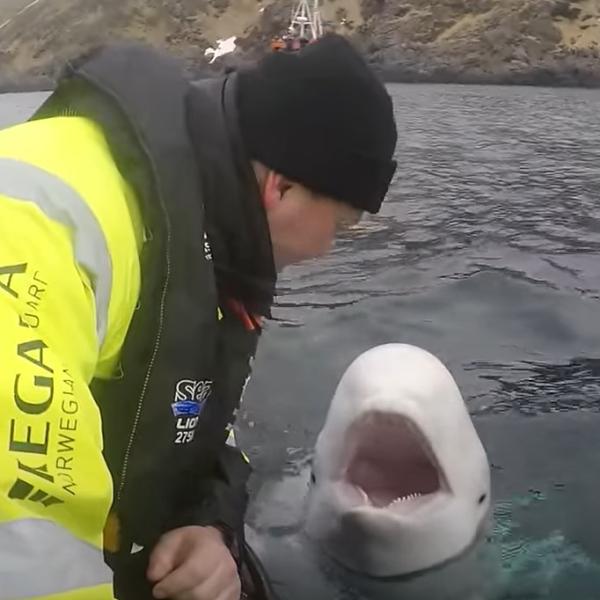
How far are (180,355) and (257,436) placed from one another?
3.09 meters

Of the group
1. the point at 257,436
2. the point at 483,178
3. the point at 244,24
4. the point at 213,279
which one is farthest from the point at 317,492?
the point at 244,24

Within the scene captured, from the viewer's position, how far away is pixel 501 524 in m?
4.29

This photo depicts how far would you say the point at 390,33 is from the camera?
41.7 metres

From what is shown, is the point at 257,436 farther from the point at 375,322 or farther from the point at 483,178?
the point at 483,178

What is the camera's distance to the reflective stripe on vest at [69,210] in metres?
1.89

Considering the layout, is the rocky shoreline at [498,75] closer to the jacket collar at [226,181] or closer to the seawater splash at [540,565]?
the seawater splash at [540,565]

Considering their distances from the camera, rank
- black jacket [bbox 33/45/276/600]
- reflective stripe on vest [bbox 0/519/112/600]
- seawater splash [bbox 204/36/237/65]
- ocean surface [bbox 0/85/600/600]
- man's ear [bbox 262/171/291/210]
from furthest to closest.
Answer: seawater splash [bbox 204/36/237/65] < ocean surface [bbox 0/85/600/600] < man's ear [bbox 262/171/291/210] < black jacket [bbox 33/45/276/600] < reflective stripe on vest [bbox 0/519/112/600]

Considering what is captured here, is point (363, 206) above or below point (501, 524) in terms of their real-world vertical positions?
above

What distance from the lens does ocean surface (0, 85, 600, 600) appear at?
174 inches

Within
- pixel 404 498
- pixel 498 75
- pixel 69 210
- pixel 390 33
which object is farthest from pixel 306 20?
pixel 69 210

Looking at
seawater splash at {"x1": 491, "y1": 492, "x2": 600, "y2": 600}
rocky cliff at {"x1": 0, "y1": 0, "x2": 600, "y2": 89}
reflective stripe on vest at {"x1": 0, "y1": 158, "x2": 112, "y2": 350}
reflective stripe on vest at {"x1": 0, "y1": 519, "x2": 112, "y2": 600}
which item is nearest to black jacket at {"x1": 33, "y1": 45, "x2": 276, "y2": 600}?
reflective stripe on vest at {"x1": 0, "y1": 158, "x2": 112, "y2": 350}

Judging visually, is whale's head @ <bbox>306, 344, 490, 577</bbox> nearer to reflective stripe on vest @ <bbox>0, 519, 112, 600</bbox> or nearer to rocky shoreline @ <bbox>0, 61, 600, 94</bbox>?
reflective stripe on vest @ <bbox>0, 519, 112, 600</bbox>

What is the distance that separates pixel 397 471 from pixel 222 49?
142 feet

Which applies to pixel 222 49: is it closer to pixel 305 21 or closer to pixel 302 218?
pixel 305 21
